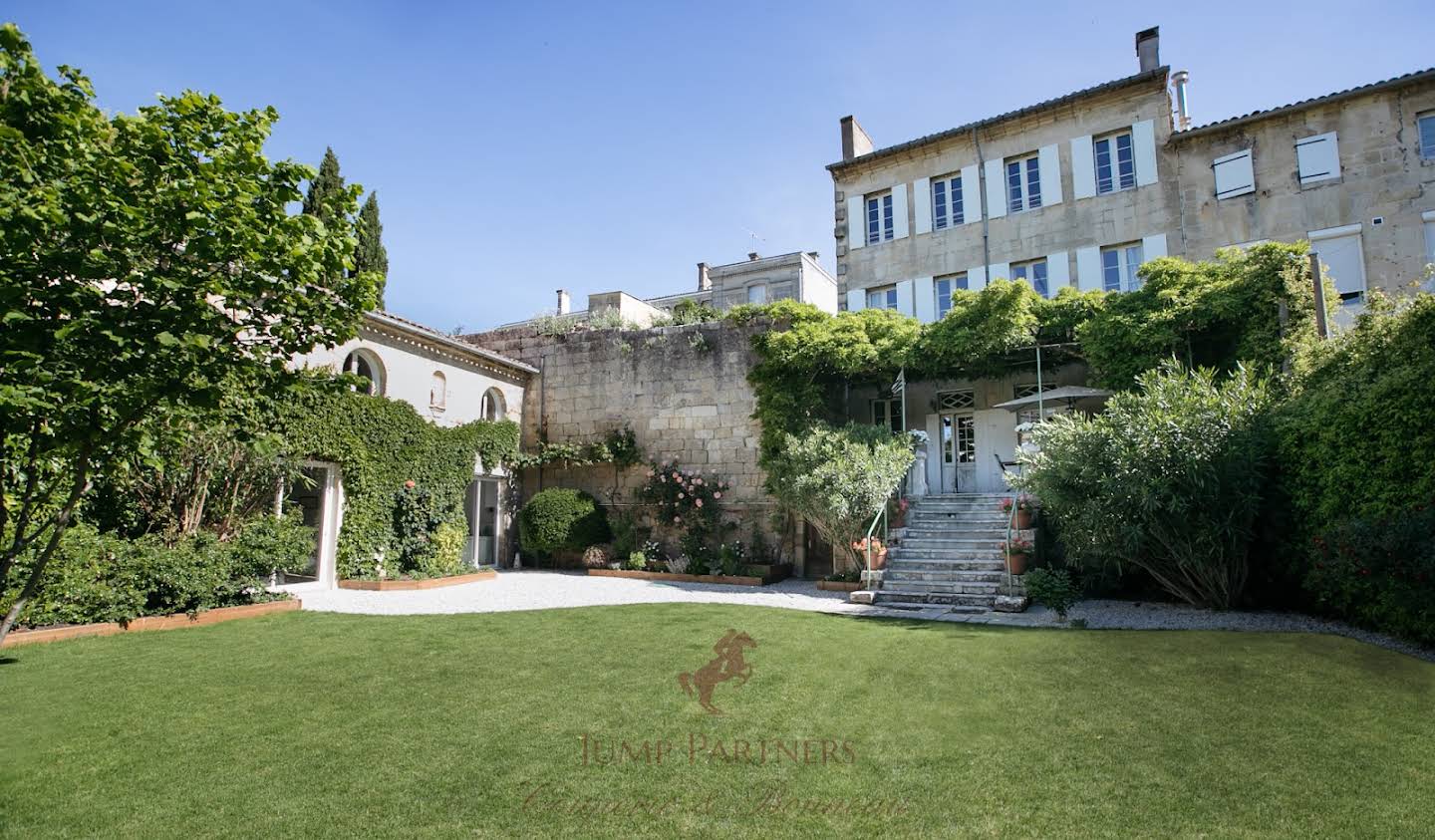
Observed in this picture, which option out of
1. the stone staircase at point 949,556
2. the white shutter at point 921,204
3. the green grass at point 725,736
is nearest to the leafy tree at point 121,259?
the green grass at point 725,736

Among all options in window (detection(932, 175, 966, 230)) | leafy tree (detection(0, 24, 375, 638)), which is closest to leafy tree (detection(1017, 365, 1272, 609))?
leafy tree (detection(0, 24, 375, 638))

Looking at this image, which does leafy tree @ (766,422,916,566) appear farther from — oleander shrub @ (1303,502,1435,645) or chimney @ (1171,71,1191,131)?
chimney @ (1171,71,1191,131)

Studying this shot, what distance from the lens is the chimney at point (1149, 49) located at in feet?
49.9

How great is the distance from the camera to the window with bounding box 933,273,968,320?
16719mm

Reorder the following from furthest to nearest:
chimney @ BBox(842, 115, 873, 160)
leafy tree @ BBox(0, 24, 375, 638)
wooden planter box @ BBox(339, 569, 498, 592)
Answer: chimney @ BBox(842, 115, 873, 160) → wooden planter box @ BBox(339, 569, 498, 592) → leafy tree @ BBox(0, 24, 375, 638)

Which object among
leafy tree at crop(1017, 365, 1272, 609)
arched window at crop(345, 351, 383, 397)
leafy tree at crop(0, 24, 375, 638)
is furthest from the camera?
arched window at crop(345, 351, 383, 397)

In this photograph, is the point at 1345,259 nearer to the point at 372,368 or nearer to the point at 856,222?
the point at 856,222

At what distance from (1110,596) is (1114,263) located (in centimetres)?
840

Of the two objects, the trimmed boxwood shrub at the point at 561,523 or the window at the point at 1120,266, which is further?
the window at the point at 1120,266

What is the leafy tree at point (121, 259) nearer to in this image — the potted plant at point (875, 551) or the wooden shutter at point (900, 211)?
the potted plant at point (875, 551)

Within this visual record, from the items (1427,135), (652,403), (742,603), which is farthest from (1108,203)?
(742,603)

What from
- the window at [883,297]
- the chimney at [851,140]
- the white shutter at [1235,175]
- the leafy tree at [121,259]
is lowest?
the leafy tree at [121,259]

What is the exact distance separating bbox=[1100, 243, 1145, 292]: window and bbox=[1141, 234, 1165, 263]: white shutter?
21cm

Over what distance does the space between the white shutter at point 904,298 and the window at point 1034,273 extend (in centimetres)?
227
